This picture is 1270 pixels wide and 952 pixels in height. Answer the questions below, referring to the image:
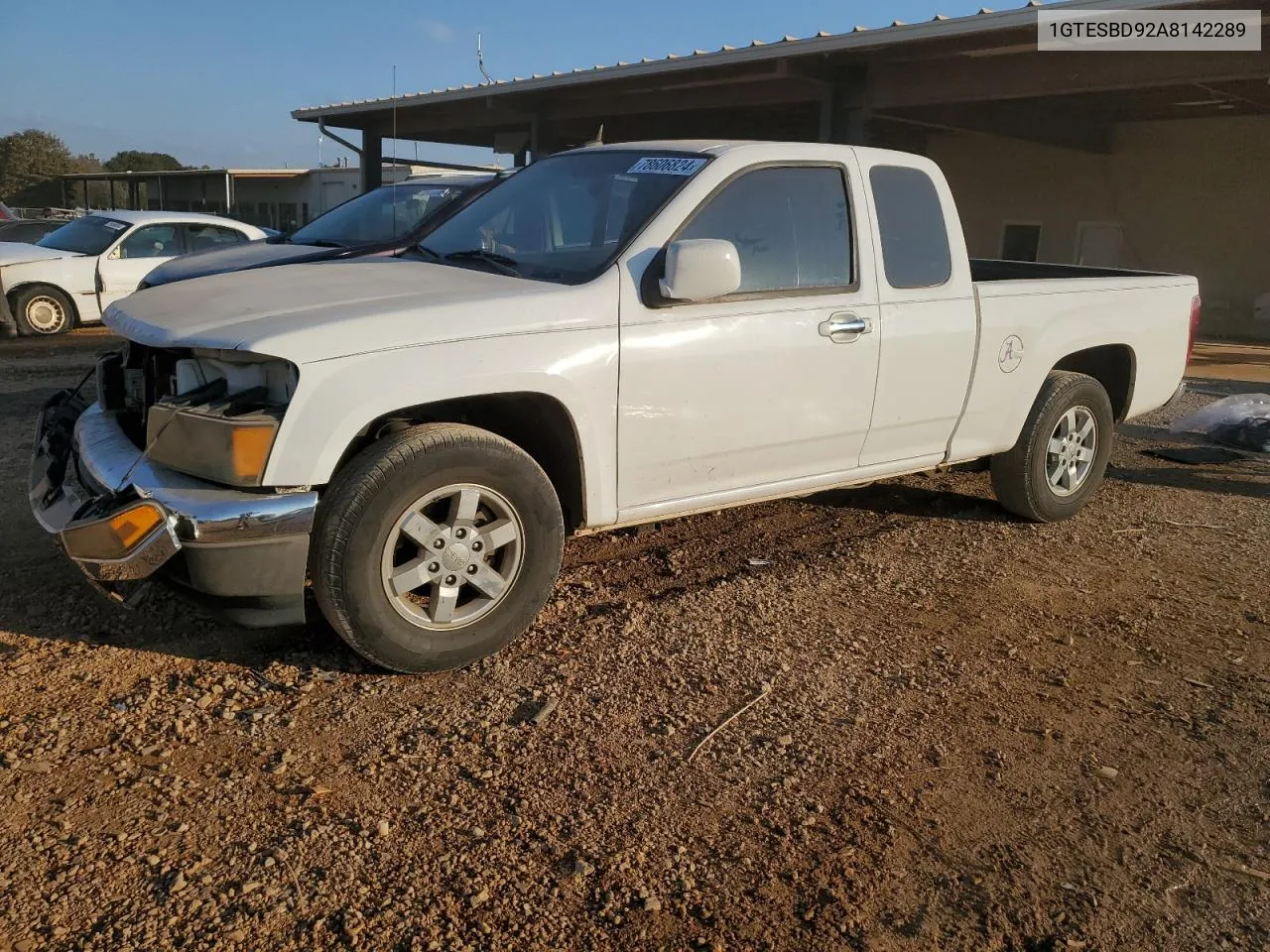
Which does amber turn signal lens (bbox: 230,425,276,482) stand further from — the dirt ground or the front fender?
the dirt ground

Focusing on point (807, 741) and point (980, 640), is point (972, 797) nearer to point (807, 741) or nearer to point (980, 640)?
point (807, 741)

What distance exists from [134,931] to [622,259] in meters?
2.55

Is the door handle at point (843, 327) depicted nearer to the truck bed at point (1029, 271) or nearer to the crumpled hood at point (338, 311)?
the crumpled hood at point (338, 311)

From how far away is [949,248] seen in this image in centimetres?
477

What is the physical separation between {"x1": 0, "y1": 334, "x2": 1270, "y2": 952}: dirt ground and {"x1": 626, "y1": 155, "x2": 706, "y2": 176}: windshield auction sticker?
1.74 meters

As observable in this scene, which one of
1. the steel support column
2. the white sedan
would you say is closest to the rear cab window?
the white sedan

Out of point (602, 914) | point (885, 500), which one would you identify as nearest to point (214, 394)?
point (602, 914)

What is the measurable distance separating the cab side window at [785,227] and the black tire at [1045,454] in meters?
1.65

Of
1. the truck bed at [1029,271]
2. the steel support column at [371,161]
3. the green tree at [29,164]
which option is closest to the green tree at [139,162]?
the green tree at [29,164]

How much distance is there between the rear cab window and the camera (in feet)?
14.8

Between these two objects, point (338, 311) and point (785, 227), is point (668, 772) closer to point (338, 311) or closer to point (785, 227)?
point (338, 311)

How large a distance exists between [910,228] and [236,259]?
527 centimetres

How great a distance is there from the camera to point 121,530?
2.99 meters

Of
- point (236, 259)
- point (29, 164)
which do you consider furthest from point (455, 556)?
point (29, 164)
